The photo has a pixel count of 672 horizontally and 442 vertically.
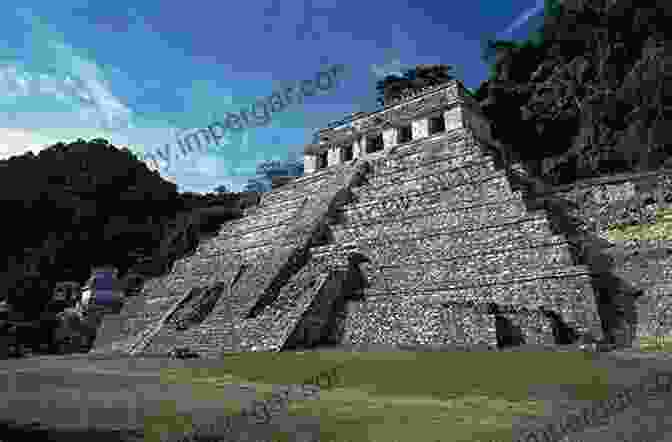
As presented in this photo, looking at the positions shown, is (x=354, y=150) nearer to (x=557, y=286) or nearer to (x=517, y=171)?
(x=517, y=171)

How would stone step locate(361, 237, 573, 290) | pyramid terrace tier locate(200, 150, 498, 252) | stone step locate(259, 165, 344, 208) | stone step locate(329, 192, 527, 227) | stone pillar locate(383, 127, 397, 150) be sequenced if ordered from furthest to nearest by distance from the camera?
stone pillar locate(383, 127, 397, 150) < stone step locate(259, 165, 344, 208) < pyramid terrace tier locate(200, 150, 498, 252) < stone step locate(329, 192, 527, 227) < stone step locate(361, 237, 573, 290)

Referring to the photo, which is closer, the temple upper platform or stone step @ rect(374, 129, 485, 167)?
stone step @ rect(374, 129, 485, 167)

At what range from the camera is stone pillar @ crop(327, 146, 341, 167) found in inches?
951

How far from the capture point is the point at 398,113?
22.9m

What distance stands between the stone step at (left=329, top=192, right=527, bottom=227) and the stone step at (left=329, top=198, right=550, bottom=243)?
0.03m

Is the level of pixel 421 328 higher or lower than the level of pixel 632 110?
lower

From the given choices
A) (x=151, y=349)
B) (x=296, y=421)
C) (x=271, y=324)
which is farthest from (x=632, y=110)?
(x=296, y=421)

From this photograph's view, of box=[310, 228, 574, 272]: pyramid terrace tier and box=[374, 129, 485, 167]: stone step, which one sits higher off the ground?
box=[374, 129, 485, 167]: stone step

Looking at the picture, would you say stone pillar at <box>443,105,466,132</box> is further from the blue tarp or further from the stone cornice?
the blue tarp

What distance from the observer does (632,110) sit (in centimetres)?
2402

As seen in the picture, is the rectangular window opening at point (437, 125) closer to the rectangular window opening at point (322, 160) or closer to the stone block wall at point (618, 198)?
the rectangular window opening at point (322, 160)

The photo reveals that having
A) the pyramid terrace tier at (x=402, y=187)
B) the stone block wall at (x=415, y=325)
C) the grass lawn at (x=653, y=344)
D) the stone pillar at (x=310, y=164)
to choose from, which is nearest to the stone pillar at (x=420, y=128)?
the pyramid terrace tier at (x=402, y=187)

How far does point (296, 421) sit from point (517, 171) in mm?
15591

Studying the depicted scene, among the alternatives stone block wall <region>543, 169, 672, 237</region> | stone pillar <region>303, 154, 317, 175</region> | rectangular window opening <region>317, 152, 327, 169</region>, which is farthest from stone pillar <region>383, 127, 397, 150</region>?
stone block wall <region>543, 169, 672, 237</region>
